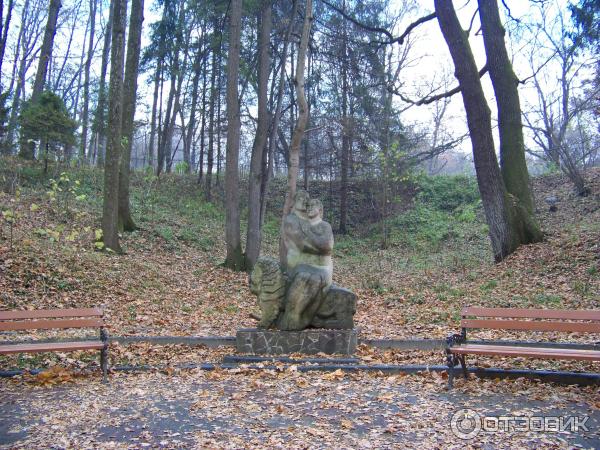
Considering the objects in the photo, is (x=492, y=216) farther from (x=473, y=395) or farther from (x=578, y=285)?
(x=473, y=395)

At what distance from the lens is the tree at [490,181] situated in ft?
45.0

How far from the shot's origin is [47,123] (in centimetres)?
1819

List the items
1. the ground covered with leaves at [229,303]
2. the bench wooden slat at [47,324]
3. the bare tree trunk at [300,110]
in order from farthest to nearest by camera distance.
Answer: the bare tree trunk at [300,110] < the bench wooden slat at [47,324] < the ground covered with leaves at [229,303]

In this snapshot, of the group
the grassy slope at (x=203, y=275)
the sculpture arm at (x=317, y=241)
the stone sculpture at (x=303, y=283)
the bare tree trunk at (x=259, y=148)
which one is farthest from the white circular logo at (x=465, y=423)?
the bare tree trunk at (x=259, y=148)

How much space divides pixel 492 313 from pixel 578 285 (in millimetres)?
4800

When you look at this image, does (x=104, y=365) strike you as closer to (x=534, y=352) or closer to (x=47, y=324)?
(x=47, y=324)

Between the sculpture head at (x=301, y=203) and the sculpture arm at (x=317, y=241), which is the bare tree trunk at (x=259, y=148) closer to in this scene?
the sculpture head at (x=301, y=203)

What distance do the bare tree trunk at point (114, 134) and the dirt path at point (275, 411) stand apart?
323 inches

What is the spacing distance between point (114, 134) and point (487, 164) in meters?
9.50

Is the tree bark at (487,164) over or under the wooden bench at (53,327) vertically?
over

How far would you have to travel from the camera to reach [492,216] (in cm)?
1390

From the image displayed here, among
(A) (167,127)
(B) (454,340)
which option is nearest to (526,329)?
(B) (454,340)

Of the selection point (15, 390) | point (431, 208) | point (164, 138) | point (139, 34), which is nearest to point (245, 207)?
point (164, 138)

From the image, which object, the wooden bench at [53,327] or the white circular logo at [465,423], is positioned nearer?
the white circular logo at [465,423]
